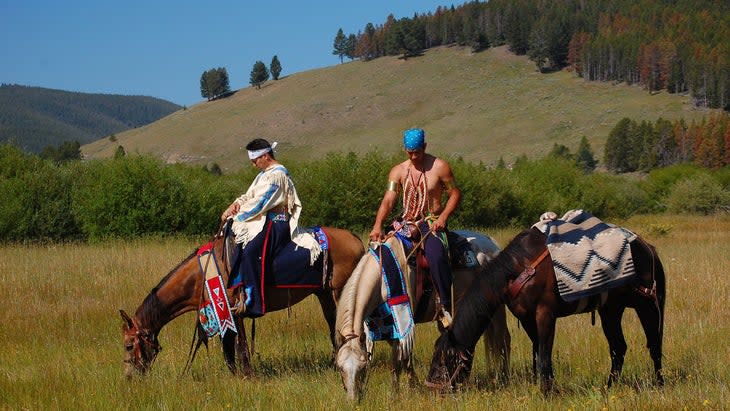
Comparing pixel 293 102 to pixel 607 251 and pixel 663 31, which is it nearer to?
pixel 663 31

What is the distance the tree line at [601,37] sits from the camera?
395 feet

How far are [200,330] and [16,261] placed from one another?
9.60 metres

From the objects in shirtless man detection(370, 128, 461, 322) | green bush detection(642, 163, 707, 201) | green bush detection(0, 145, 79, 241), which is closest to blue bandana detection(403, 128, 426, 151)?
shirtless man detection(370, 128, 461, 322)

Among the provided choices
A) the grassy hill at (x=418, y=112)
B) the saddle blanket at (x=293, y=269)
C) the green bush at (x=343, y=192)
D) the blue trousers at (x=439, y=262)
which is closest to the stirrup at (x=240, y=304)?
the saddle blanket at (x=293, y=269)

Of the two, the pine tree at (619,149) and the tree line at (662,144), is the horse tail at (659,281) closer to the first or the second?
the tree line at (662,144)

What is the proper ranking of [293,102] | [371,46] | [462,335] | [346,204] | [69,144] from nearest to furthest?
[462,335] → [346,204] → [69,144] → [293,102] → [371,46]

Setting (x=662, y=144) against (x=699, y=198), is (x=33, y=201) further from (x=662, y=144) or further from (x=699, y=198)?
(x=662, y=144)

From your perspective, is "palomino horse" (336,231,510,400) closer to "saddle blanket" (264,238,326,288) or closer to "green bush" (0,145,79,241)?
"saddle blanket" (264,238,326,288)

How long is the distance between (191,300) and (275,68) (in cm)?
16181

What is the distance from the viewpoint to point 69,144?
11650cm

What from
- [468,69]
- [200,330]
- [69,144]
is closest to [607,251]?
[200,330]

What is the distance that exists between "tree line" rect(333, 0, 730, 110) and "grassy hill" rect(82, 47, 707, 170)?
10.2 ft

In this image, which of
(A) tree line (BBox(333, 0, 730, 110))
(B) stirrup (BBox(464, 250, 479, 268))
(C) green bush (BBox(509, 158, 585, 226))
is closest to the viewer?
(B) stirrup (BBox(464, 250, 479, 268))

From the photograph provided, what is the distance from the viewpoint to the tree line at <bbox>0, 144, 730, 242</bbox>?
26016 mm
